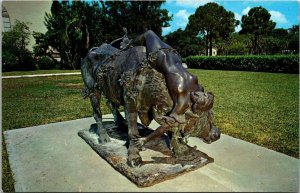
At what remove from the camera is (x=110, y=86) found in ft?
12.4

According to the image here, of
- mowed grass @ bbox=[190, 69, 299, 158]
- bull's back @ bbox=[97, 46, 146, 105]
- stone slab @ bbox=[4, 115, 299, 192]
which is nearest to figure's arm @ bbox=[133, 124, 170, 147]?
stone slab @ bbox=[4, 115, 299, 192]

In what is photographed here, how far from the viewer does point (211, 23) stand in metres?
43.0

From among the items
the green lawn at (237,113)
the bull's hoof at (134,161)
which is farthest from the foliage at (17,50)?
the bull's hoof at (134,161)

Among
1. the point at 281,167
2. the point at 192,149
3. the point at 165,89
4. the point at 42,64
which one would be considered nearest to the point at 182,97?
the point at 165,89

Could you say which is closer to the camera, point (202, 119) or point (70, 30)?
point (202, 119)

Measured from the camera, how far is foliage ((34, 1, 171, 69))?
2869cm

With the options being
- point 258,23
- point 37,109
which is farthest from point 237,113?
point 258,23

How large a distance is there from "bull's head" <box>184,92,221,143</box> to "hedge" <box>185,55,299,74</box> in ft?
63.3

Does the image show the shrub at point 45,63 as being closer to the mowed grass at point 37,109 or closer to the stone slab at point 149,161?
the mowed grass at point 37,109

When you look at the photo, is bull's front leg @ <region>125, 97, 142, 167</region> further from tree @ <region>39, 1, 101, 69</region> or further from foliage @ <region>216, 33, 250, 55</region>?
foliage @ <region>216, 33, 250, 55</region>

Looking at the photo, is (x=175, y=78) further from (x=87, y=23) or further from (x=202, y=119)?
(x=87, y=23)

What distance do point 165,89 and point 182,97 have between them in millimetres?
264

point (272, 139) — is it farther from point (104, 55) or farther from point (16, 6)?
point (16, 6)

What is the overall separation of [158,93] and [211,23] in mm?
42564
